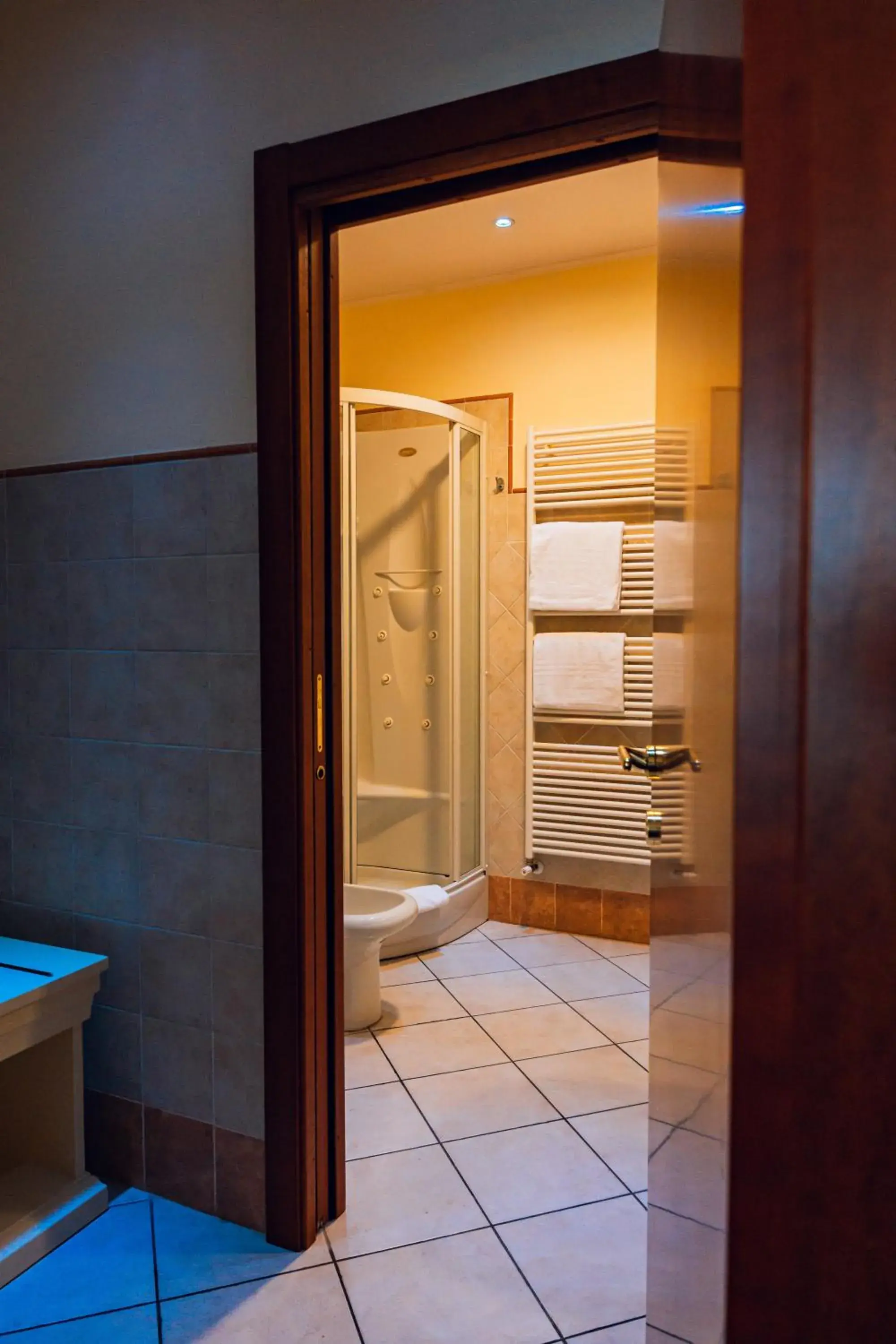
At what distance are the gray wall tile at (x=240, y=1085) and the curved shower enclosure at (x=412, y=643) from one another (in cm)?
155

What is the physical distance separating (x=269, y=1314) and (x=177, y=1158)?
0.43 meters

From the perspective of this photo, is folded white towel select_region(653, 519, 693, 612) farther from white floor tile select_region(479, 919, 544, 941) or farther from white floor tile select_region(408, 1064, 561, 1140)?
white floor tile select_region(479, 919, 544, 941)

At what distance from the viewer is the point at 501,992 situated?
9.70 feet

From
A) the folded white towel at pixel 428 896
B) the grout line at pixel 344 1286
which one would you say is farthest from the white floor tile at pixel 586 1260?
the folded white towel at pixel 428 896

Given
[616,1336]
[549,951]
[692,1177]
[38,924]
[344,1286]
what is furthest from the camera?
[549,951]

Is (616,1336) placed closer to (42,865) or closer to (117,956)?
(117,956)

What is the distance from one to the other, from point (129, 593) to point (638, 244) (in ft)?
7.79

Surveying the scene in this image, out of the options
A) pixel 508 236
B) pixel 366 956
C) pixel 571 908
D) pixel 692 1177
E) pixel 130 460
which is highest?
pixel 508 236

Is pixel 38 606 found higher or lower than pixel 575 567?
lower

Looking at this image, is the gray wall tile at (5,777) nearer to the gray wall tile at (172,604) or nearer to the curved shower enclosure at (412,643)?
the gray wall tile at (172,604)

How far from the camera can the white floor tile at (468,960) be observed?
315 centimetres

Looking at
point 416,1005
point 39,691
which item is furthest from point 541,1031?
point 39,691

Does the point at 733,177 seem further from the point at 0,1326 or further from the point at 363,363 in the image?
the point at 363,363

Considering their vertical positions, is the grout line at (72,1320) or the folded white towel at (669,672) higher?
the folded white towel at (669,672)
